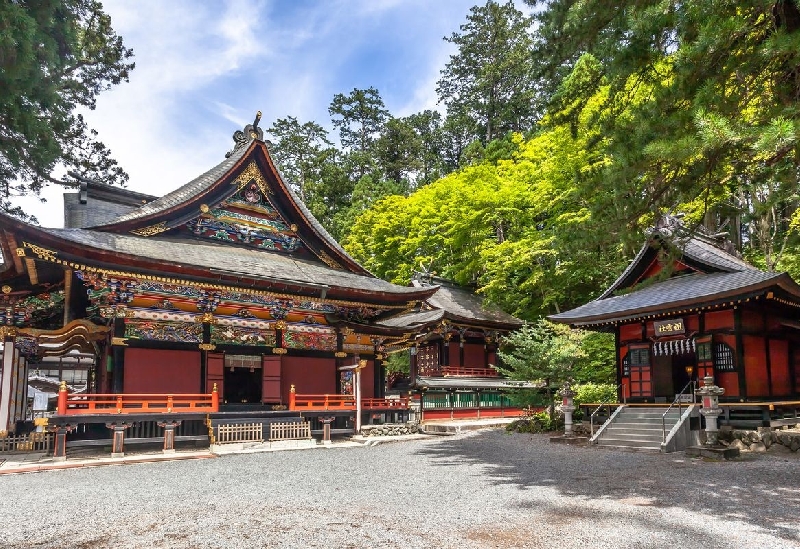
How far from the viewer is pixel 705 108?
25.7 ft

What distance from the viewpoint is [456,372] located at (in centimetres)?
2981

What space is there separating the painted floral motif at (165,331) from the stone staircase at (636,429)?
11.5 m

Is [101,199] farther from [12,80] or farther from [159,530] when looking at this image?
[159,530]

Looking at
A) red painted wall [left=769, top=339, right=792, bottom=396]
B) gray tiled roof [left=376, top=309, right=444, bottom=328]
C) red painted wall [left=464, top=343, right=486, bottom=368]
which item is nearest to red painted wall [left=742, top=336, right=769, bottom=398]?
red painted wall [left=769, top=339, right=792, bottom=396]

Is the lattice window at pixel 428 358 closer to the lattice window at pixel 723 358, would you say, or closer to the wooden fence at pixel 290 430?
the wooden fence at pixel 290 430

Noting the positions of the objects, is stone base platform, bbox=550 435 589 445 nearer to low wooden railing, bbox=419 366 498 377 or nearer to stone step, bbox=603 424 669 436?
stone step, bbox=603 424 669 436

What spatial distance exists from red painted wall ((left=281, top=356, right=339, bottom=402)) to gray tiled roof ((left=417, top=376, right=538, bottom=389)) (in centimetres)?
710

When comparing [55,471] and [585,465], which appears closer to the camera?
[55,471]

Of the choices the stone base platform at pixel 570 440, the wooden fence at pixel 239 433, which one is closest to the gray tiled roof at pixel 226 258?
the wooden fence at pixel 239 433

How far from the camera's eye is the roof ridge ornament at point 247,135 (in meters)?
18.3

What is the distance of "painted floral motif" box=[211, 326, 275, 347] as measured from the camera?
15.7 m

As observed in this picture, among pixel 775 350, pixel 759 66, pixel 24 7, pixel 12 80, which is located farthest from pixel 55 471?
pixel 775 350

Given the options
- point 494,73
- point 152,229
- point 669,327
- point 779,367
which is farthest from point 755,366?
point 494,73

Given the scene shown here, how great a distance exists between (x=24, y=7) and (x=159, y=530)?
7.46 m
